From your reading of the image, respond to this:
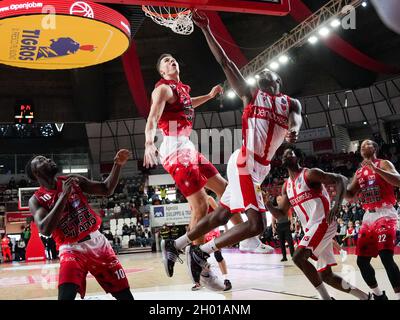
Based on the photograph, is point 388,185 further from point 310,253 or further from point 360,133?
point 360,133

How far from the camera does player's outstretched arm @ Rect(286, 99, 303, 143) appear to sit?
3.63 meters

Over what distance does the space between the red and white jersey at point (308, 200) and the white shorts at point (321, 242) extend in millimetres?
90

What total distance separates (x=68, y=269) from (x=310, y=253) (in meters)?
2.36

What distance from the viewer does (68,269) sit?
11.5 feet

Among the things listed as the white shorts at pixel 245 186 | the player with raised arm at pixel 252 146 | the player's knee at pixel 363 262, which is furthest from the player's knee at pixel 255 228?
the player's knee at pixel 363 262

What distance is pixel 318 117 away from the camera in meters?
24.5

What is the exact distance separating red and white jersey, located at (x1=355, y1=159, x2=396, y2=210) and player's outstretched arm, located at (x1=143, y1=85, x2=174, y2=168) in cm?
240

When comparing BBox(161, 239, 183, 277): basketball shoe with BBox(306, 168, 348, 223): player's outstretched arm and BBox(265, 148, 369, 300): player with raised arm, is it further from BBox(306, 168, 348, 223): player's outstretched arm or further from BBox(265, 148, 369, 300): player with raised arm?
BBox(306, 168, 348, 223): player's outstretched arm

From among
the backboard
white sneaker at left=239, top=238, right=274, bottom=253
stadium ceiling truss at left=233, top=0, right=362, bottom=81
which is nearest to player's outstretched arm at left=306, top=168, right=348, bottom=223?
the backboard

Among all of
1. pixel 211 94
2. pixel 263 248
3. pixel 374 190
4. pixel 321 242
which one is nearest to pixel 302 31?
pixel 263 248

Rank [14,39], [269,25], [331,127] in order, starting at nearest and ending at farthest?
[14,39], [269,25], [331,127]

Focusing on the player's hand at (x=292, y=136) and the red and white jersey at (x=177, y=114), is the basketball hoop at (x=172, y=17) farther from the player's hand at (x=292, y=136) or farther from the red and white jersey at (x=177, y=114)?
the player's hand at (x=292, y=136)

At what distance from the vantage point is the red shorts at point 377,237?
4.88m
